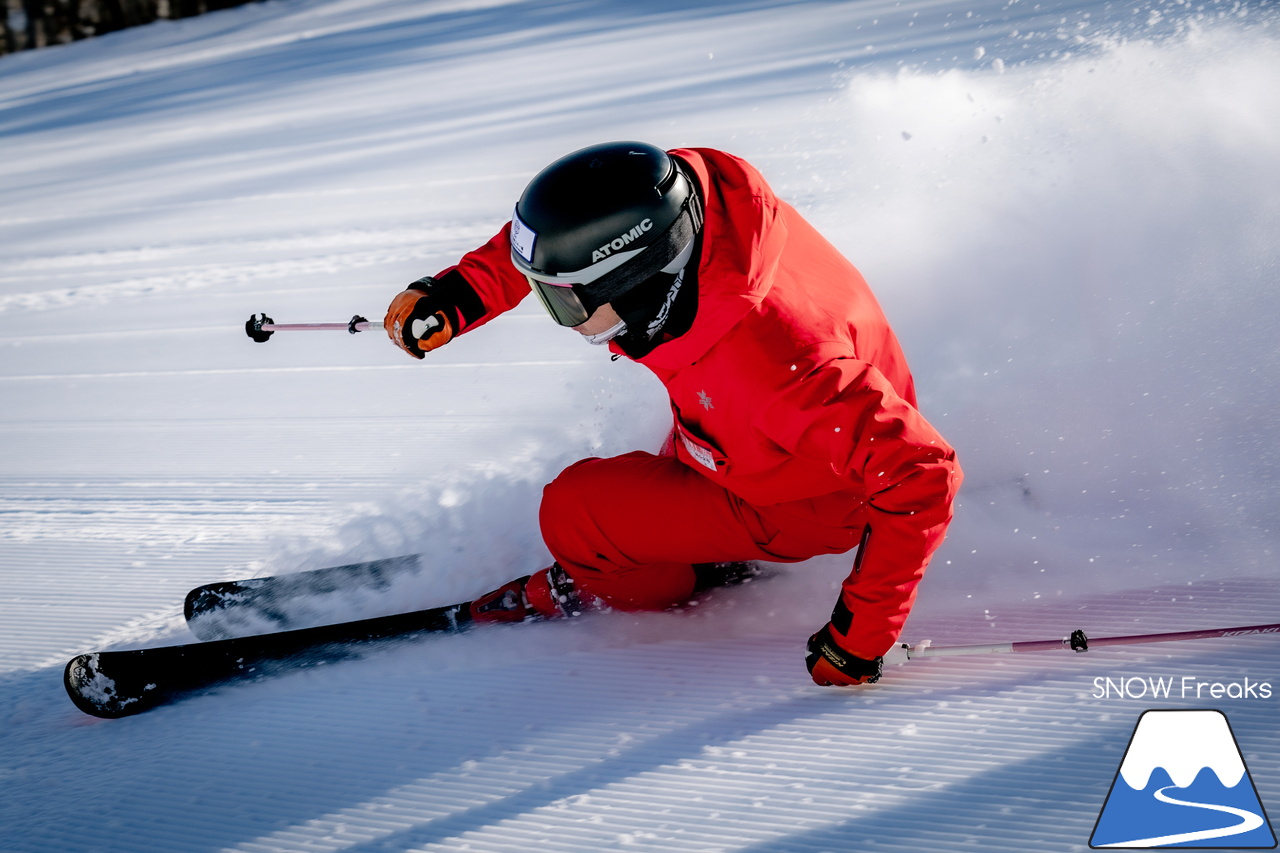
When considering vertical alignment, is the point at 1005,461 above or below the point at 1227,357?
below

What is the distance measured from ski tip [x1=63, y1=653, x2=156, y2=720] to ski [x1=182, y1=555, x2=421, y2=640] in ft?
0.85

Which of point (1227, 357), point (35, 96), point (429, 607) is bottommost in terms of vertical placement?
point (429, 607)

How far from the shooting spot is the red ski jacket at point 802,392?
1.49 metres

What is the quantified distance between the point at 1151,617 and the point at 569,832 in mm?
1265

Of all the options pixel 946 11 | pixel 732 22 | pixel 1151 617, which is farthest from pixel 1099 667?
pixel 732 22

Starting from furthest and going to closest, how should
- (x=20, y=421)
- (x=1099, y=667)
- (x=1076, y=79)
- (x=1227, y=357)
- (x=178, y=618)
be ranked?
(x=1076, y=79), (x=20, y=421), (x=1227, y=357), (x=178, y=618), (x=1099, y=667)

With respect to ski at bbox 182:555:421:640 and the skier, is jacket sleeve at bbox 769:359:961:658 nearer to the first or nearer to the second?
the skier

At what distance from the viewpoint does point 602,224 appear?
1580 mm

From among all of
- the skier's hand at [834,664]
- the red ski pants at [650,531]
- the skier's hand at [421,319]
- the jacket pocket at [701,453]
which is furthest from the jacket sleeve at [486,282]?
the skier's hand at [834,664]

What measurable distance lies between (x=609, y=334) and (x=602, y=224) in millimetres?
213

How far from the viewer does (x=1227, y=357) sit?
2553 mm

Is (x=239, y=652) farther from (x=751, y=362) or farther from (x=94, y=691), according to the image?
(x=751, y=362)

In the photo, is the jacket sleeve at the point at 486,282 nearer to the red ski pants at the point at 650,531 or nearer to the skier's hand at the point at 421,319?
the skier's hand at the point at 421,319

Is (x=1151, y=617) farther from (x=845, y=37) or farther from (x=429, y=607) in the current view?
(x=845, y=37)
